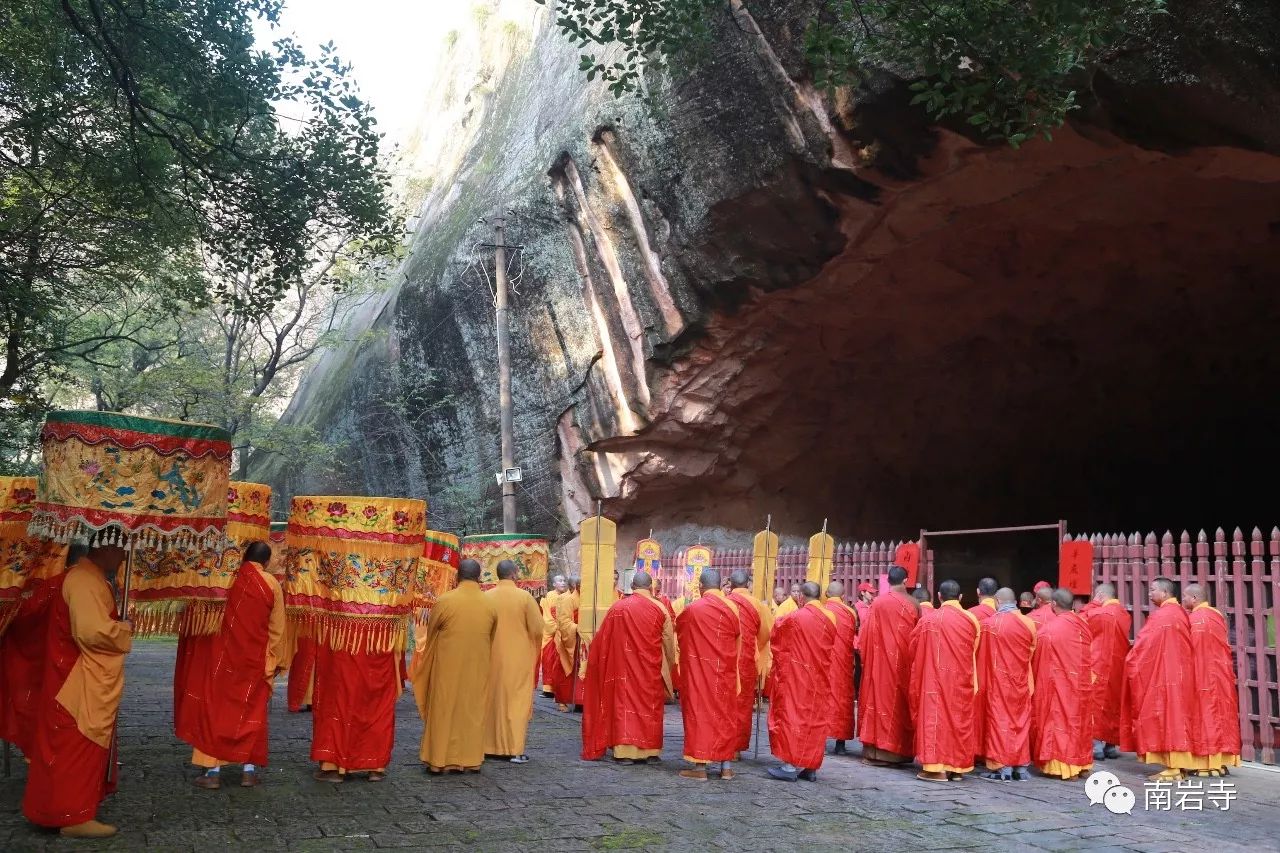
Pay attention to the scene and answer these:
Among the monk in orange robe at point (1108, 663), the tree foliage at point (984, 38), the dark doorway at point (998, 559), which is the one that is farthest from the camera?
the dark doorway at point (998, 559)

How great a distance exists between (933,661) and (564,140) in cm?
1132

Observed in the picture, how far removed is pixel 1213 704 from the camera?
26.2 ft

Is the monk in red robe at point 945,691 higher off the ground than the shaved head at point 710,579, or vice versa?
the shaved head at point 710,579

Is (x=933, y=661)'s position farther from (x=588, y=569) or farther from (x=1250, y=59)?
(x=1250, y=59)

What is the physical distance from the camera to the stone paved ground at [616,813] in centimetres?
554

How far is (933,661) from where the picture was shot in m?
7.95

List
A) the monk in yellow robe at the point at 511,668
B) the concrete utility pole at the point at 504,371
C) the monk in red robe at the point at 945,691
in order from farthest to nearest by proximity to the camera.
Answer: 1. the concrete utility pole at the point at 504,371
2. the monk in yellow robe at the point at 511,668
3. the monk in red robe at the point at 945,691

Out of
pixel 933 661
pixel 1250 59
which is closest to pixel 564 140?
pixel 1250 59

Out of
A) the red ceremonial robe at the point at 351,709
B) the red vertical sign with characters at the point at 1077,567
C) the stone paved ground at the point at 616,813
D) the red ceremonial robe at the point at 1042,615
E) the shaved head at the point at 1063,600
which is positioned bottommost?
the stone paved ground at the point at 616,813

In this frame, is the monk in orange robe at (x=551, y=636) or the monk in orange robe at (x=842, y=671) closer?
the monk in orange robe at (x=842, y=671)

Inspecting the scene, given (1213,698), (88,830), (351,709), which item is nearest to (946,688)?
(1213,698)

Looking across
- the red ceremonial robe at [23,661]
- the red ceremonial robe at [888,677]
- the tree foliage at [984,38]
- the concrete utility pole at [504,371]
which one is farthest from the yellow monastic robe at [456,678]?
the concrete utility pole at [504,371]

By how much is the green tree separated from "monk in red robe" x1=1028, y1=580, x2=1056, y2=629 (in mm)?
7409

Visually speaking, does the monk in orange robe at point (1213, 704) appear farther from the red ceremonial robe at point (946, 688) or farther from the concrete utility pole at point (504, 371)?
the concrete utility pole at point (504, 371)
